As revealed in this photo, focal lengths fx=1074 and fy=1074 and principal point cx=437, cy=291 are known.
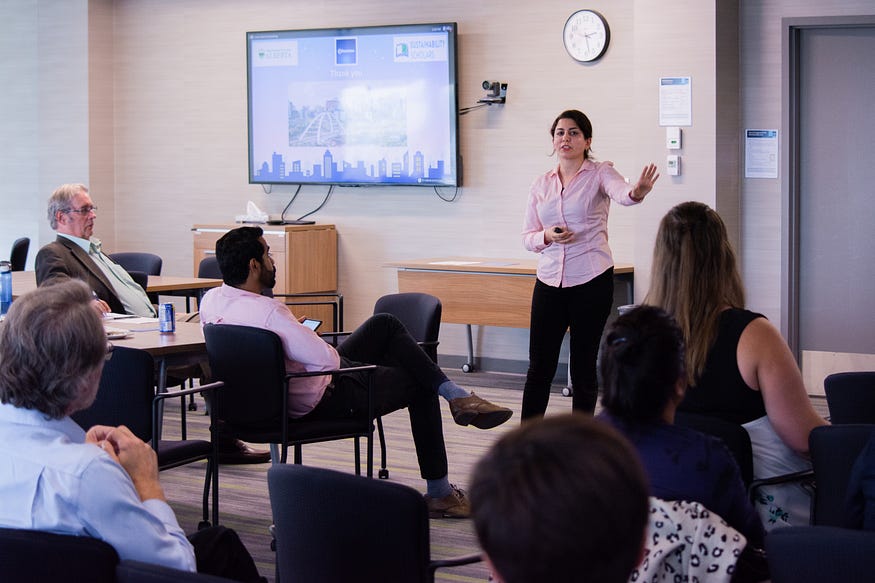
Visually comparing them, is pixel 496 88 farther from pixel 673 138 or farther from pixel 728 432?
pixel 728 432

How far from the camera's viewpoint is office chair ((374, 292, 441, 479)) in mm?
5039

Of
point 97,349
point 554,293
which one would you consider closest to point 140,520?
point 97,349

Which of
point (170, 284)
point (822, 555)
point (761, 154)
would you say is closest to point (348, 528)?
point (822, 555)

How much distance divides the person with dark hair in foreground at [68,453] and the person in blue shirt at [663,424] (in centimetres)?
95

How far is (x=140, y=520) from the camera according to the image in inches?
83.4

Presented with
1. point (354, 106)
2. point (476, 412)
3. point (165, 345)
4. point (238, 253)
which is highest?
point (354, 106)

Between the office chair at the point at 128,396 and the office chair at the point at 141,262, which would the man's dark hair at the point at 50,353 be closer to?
the office chair at the point at 128,396

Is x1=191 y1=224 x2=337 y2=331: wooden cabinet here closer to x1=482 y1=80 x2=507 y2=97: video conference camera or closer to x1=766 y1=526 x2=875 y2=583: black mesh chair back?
x1=482 y1=80 x2=507 y2=97: video conference camera

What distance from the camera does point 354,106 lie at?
853cm

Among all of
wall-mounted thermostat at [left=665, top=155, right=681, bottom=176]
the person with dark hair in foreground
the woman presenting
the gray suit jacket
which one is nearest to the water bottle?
the gray suit jacket

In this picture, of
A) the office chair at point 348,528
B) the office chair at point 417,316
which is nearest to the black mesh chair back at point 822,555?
the office chair at point 348,528

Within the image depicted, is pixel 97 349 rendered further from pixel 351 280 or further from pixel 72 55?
pixel 72 55

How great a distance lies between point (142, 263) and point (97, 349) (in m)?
5.51

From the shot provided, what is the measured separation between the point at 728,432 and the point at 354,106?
20.2 feet
